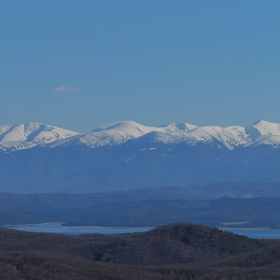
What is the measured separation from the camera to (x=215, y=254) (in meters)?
43.3

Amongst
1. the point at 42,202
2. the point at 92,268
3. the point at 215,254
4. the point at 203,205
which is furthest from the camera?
the point at 42,202

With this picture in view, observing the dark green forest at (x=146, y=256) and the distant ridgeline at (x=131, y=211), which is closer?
the dark green forest at (x=146, y=256)

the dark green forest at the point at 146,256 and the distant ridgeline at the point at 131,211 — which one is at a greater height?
the distant ridgeline at the point at 131,211

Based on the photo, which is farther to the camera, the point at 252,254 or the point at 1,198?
the point at 1,198

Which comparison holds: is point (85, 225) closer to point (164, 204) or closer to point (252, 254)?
point (164, 204)

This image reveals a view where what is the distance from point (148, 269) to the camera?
2998cm

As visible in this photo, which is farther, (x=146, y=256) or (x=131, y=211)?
(x=131, y=211)

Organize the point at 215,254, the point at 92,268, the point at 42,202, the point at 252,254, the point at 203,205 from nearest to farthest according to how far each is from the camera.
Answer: the point at 92,268 < the point at 252,254 < the point at 215,254 < the point at 203,205 < the point at 42,202

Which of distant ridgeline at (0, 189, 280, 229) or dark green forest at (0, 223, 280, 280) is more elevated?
distant ridgeline at (0, 189, 280, 229)

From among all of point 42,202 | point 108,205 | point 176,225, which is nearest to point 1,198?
point 42,202

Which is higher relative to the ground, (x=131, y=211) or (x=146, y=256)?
(x=131, y=211)

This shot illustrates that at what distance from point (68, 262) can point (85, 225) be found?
328ft

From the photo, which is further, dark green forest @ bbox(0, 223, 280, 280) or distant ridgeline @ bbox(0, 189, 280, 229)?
distant ridgeline @ bbox(0, 189, 280, 229)

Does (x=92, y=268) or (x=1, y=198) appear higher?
(x=1, y=198)
